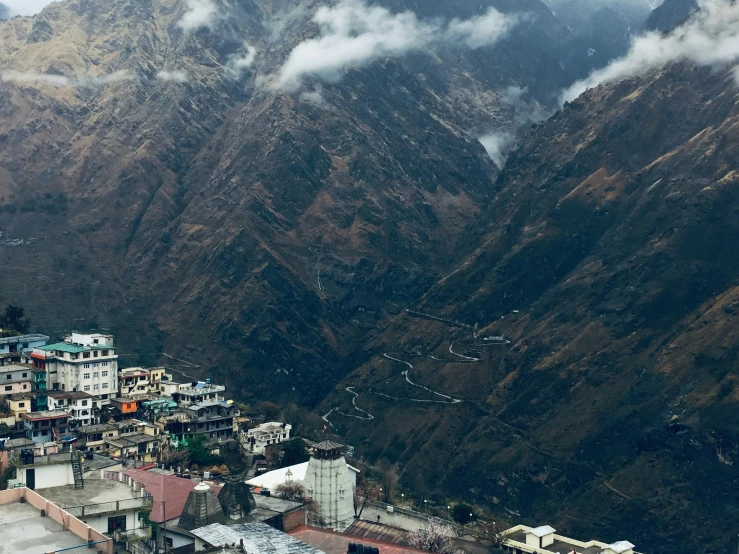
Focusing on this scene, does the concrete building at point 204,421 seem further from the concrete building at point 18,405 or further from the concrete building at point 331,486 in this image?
the concrete building at point 331,486

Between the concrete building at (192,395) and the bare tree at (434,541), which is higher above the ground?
the concrete building at (192,395)

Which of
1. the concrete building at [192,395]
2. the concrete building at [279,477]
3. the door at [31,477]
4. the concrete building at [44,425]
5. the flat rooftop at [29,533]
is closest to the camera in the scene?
the flat rooftop at [29,533]

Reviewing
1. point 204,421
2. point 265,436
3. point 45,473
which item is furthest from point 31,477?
point 265,436

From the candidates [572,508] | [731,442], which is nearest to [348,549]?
[572,508]

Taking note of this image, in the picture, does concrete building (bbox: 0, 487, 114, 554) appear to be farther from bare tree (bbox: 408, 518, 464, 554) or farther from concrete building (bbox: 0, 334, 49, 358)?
concrete building (bbox: 0, 334, 49, 358)

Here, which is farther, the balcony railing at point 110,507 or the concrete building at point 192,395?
the concrete building at point 192,395

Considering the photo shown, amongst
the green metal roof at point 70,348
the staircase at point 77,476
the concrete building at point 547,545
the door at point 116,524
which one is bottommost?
the concrete building at point 547,545

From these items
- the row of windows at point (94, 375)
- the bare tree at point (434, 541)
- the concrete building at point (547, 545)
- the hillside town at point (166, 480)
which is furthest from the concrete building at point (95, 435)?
the concrete building at point (547, 545)

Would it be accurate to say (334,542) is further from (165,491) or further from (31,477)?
(31,477)

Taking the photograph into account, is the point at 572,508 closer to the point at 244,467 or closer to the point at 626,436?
the point at 626,436
